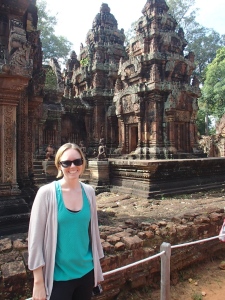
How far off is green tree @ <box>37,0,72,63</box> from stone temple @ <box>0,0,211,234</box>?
930 cm

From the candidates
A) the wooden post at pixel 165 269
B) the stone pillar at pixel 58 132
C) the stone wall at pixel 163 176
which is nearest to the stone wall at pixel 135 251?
the wooden post at pixel 165 269

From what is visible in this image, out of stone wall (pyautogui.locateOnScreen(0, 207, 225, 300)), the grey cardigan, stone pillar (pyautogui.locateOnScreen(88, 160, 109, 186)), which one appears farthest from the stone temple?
stone pillar (pyautogui.locateOnScreen(88, 160, 109, 186))

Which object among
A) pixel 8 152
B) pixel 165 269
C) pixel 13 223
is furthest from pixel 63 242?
pixel 8 152

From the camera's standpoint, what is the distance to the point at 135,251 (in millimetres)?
2934

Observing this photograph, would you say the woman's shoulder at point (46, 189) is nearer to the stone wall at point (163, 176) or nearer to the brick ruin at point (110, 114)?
the brick ruin at point (110, 114)

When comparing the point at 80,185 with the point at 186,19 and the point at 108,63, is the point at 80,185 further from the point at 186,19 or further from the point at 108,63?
the point at 186,19

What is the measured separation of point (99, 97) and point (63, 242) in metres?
15.8

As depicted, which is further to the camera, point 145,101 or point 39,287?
point 145,101

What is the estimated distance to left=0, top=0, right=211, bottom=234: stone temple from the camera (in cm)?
382

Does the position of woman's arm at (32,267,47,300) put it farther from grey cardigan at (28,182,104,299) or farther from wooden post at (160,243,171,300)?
wooden post at (160,243,171,300)

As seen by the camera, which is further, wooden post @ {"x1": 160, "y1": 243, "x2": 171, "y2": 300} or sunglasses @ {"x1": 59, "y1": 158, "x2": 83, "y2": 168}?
wooden post @ {"x1": 160, "y1": 243, "x2": 171, "y2": 300}

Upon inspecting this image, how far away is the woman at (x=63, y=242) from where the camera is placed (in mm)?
1504

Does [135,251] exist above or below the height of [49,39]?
below

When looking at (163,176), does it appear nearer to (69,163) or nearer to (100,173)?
(100,173)
